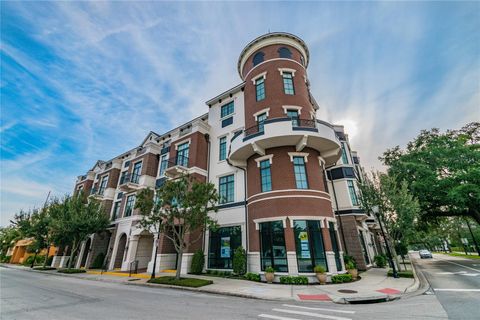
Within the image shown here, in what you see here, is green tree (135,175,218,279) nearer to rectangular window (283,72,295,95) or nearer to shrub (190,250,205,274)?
shrub (190,250,205,274)

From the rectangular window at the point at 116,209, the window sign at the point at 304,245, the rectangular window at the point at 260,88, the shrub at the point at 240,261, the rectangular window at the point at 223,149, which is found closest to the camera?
the window sign at the point at 304,245

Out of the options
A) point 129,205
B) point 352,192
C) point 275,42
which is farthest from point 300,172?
point 129,205

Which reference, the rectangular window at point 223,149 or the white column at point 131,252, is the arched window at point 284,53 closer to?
the rectangular window at point 223,149

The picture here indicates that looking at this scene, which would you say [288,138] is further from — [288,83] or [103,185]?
[103,185]

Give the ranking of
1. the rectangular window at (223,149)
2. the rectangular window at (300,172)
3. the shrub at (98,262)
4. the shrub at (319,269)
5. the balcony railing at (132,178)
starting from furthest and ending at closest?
the balcony railing at (132,178), the shrub at (98,262), the rectangular window at (223,149), the rectangular window at (300,172), the shrub at (319,269)

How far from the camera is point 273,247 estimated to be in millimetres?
13352

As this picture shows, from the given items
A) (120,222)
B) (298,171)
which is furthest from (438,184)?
(120,222)

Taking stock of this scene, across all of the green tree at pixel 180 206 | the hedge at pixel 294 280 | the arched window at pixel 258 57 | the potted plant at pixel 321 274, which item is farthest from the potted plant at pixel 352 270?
the arched window at pixel 258 57

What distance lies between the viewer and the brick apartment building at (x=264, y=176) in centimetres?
1352

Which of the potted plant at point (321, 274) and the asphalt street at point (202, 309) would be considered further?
the potted plant at point (321, 274)

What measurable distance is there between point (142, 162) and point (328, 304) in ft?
74.7

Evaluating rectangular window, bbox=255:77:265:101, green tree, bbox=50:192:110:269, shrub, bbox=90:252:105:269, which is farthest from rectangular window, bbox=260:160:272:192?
shrub, bbox=90:252:105:269

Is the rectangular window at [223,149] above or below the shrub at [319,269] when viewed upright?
above

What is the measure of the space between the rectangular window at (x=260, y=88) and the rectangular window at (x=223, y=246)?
36.0 feet
